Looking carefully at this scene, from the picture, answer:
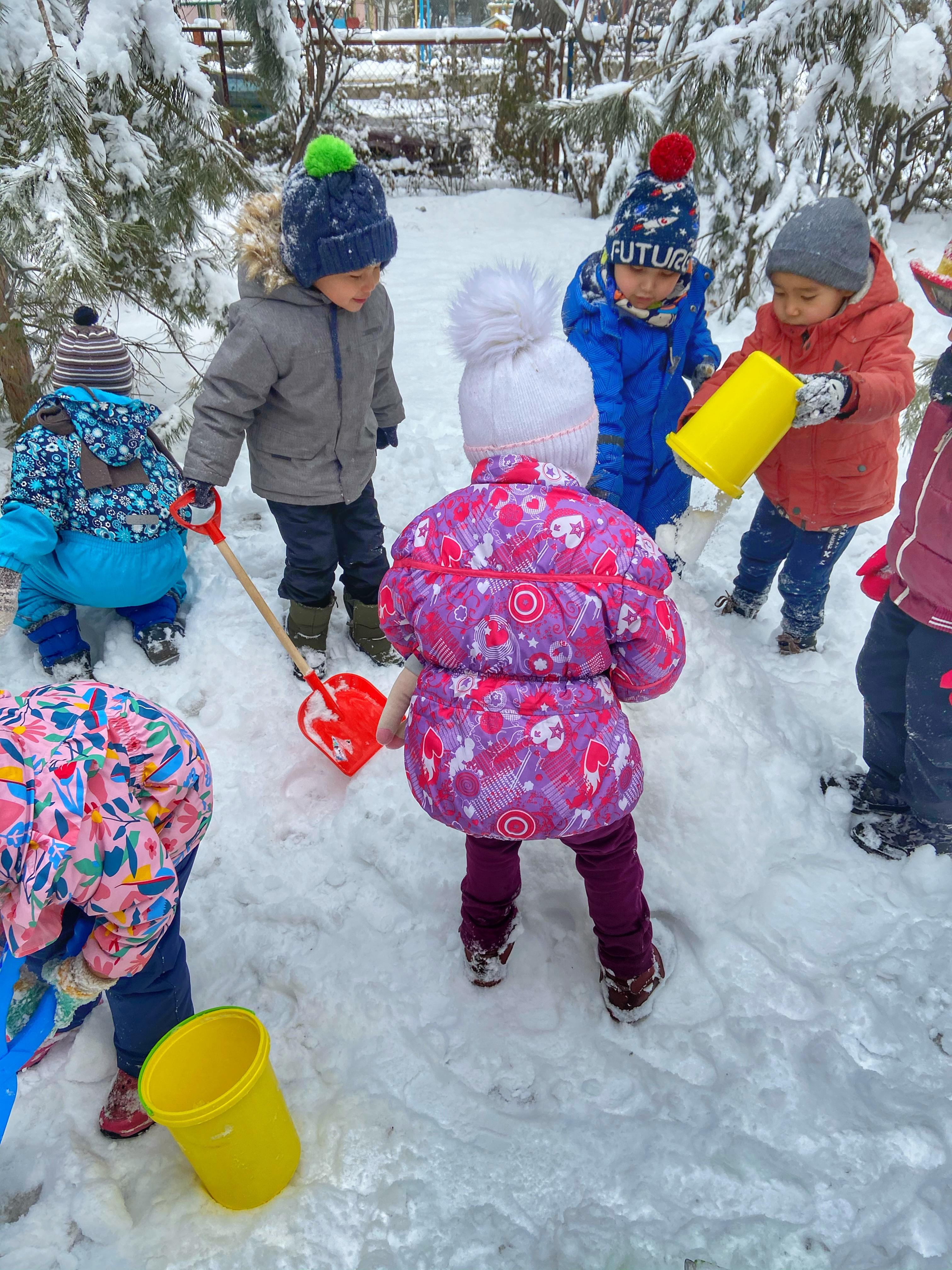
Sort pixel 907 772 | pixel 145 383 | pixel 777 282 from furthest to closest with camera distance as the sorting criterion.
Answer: pixel 145 383, pixel 777 282, pixel 907 772

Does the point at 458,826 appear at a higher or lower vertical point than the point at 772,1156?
higher

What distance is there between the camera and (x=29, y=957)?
1.34 m

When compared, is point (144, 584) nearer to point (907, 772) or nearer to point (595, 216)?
point (907, 772)

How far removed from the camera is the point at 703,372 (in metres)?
2.57

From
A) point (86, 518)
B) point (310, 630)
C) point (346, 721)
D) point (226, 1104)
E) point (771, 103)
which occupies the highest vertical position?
point (771, 103)

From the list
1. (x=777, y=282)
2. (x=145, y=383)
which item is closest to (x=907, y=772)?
(x=777, y=282)

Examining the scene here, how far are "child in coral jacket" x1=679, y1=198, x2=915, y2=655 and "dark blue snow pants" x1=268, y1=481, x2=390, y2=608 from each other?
3.51ft

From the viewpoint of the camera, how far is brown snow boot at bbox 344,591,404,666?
9.25ft

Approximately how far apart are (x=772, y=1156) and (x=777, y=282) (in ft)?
6.85

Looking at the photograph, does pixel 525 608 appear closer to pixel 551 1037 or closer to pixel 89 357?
pixel 551 1037

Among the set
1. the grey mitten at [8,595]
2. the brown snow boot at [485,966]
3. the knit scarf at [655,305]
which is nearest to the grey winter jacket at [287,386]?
the grey mitten at [8,595]

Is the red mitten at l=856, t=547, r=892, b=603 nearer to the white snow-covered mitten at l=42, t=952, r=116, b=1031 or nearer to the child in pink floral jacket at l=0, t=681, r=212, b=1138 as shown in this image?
the child in pink floral jacket at l=0, t=681, r=212, b=1138

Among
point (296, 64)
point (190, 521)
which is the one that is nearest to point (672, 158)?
point (190, 521)

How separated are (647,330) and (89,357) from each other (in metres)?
1.72
